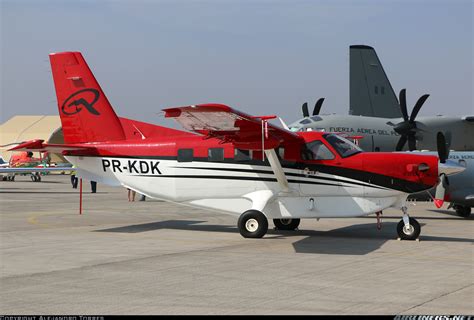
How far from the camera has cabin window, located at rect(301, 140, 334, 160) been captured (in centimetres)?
1650

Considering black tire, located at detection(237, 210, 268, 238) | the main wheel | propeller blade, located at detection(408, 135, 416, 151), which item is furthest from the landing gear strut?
propeller blade, located at detection(408, 135, 416, 151)

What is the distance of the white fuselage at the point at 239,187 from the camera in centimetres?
1619

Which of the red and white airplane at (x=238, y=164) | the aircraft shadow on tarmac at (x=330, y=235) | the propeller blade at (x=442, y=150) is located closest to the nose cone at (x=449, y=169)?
the red and white airplane at (x=238, y=164)

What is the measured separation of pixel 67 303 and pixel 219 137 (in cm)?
826

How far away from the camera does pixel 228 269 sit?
1155 centimetres

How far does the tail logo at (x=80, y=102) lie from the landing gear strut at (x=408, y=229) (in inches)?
365

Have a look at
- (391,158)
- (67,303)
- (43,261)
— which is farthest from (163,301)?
(391,158)

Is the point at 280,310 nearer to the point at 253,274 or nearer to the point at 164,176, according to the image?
the point at 253,274

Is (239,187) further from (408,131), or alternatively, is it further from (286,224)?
(408,131)

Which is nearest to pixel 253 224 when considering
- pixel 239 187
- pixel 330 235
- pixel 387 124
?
pixel 239 187

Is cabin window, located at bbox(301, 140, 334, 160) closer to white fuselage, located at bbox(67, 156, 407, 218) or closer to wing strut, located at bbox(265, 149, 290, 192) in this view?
white fuselage, located at bbox(67, 156, 407, 218)

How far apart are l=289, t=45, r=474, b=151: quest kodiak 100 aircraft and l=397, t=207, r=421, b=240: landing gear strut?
11.8m

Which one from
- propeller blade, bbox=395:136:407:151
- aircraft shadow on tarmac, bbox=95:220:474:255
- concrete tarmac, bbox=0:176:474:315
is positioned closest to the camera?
Result: concrete tarmac, bbox=0:176:474:315

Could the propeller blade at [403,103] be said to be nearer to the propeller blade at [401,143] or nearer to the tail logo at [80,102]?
the propeller blade at [401,143]
